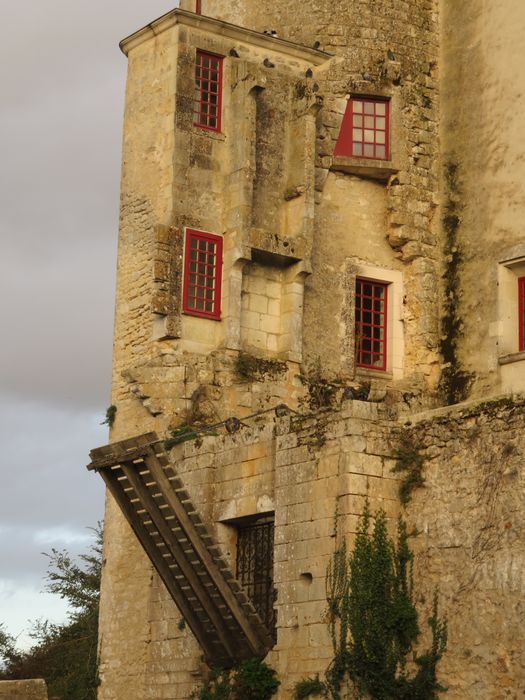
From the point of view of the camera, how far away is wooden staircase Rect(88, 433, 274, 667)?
21.1 m

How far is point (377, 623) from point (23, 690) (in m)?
5.01

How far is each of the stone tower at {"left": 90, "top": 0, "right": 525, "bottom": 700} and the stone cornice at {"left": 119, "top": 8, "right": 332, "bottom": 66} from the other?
40 mm

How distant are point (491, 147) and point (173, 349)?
6.38m

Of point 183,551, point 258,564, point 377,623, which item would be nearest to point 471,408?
point 377,623

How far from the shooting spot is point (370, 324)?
87.4 ft

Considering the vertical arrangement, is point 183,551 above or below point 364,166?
below

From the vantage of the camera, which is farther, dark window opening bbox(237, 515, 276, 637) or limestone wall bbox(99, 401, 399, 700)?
dark window opening bbox(237, 515, 276, 637)

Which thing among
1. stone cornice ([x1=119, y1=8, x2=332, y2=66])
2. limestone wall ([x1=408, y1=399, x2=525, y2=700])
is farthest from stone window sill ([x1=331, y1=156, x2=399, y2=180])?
limestone wall ([x1=408, y1=399, x2=525, y2=700])

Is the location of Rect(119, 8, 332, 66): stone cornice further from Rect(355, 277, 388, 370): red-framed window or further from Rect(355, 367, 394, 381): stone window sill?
Rect(355, 367, 394, 381): stone window sill

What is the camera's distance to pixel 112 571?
81.1ft

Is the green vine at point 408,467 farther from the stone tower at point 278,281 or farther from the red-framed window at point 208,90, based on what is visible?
the red-framed window at point 208,90

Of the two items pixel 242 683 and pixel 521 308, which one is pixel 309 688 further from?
pixel 521 308

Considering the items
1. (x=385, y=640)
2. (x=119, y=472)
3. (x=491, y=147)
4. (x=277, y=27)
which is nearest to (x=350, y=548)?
(x=385, y=640)

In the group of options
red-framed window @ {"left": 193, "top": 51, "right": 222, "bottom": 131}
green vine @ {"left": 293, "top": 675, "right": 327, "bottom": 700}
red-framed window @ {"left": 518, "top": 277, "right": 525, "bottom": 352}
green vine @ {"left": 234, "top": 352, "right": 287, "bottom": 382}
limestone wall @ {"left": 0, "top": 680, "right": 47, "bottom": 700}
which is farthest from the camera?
red-framed window @ {"left": 193, "top": 51, "right": 222, "bottom": 131}
